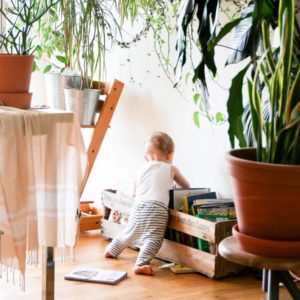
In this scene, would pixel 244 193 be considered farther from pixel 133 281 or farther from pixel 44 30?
pixel 44 30

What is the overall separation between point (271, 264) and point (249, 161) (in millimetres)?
243

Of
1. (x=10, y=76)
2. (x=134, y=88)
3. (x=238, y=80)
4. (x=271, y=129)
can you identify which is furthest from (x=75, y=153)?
(x=134, y=88)

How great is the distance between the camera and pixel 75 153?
7.61 feet

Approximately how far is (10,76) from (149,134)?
160cm

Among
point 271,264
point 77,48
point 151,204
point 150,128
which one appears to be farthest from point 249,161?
point 150,128

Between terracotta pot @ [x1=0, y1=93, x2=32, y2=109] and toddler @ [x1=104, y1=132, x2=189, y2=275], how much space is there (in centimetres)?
114

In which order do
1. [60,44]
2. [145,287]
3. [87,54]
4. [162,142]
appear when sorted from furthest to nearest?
[60,44]
[87,54]
[162,142]
[145,287]

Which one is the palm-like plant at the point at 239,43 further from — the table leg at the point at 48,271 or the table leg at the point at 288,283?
the table leg at the point at 48,271

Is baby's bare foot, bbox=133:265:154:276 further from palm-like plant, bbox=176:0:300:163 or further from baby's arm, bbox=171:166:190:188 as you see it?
palm-like plant, bbox=176:0:300:163

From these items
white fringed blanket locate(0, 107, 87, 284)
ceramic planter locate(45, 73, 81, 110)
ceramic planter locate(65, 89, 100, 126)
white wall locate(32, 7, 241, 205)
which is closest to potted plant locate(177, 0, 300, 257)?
white fringed blanket locate(0, 107, 87, 284)

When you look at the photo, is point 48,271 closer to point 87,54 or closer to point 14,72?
point 14,72

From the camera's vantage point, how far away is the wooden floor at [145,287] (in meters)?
2.83

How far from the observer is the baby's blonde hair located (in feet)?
11.3

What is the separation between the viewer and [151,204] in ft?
10.8
